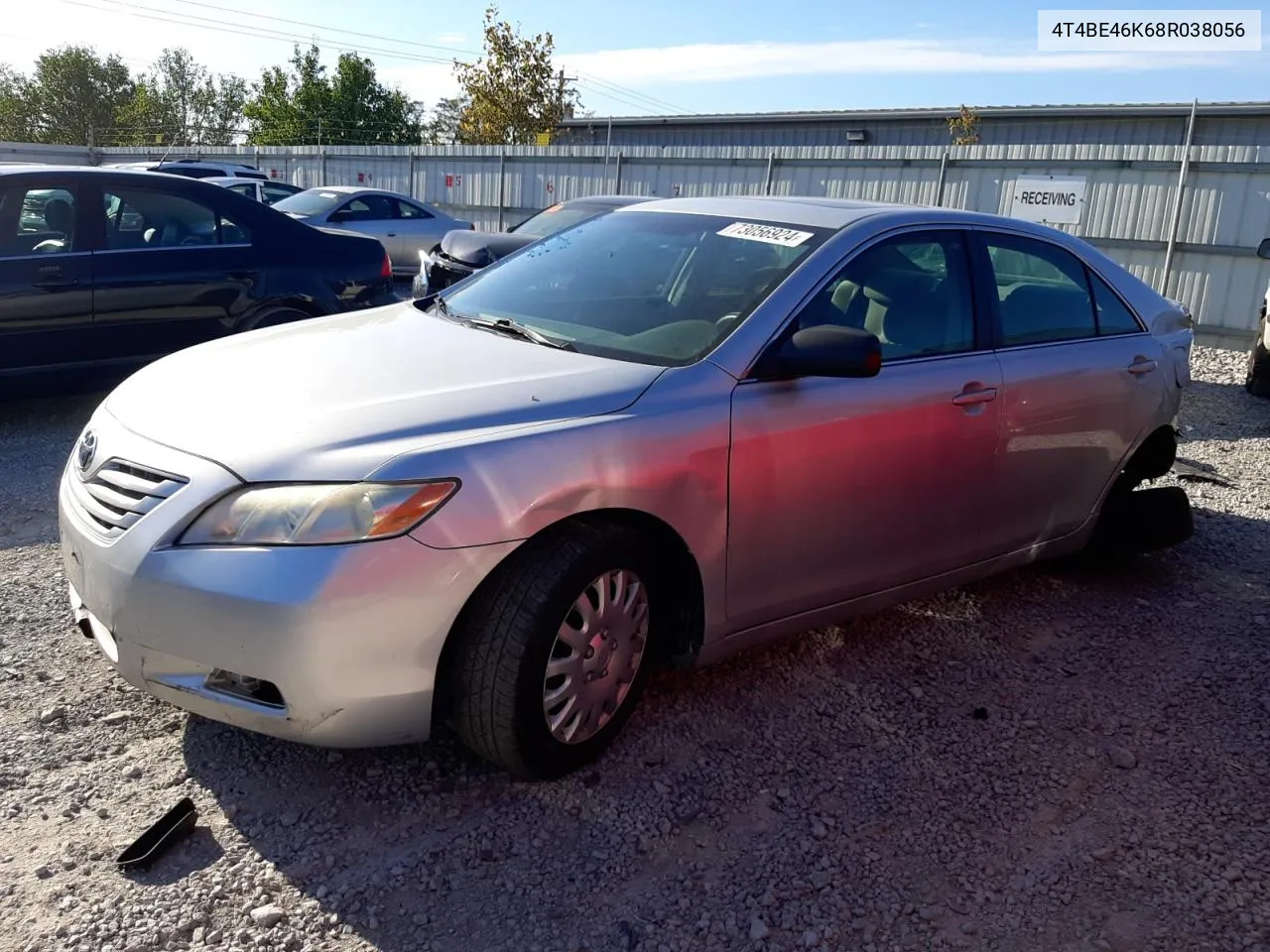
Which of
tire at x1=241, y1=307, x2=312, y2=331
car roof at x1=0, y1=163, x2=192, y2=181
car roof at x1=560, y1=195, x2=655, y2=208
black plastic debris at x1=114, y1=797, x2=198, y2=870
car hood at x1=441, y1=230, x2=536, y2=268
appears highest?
car roof at x1=0, y1=163, x2=192, y2=181

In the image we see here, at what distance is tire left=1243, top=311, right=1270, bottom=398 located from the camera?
974 cm

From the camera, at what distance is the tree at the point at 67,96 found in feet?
239

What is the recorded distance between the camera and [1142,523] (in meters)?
4.71

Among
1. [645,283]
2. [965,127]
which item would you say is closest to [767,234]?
[645,283]

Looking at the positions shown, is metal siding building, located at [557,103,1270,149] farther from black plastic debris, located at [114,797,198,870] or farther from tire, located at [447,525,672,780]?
black plastic debris, located at [114,797,198,870]

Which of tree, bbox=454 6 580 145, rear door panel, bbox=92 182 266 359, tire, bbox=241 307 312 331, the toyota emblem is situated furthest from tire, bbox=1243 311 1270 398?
tree, bbox=454 6 580 145

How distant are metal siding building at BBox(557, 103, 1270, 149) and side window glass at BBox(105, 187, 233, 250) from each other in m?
16.6

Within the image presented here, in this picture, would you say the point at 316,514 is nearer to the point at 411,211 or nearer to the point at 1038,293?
the point at 1038,293

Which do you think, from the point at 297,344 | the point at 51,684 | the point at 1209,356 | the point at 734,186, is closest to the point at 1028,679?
the point at 297,344

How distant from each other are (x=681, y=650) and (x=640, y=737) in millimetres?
298

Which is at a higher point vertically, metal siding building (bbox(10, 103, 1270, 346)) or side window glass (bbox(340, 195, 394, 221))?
metal siding building (bbox(10, 103, 1270, 346))

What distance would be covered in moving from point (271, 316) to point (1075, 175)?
1064 centimetres

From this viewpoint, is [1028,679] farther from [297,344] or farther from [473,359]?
[297,344]

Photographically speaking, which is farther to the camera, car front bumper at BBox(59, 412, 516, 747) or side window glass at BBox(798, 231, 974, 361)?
side window glass at BBox(798, 231, 974, 361)
